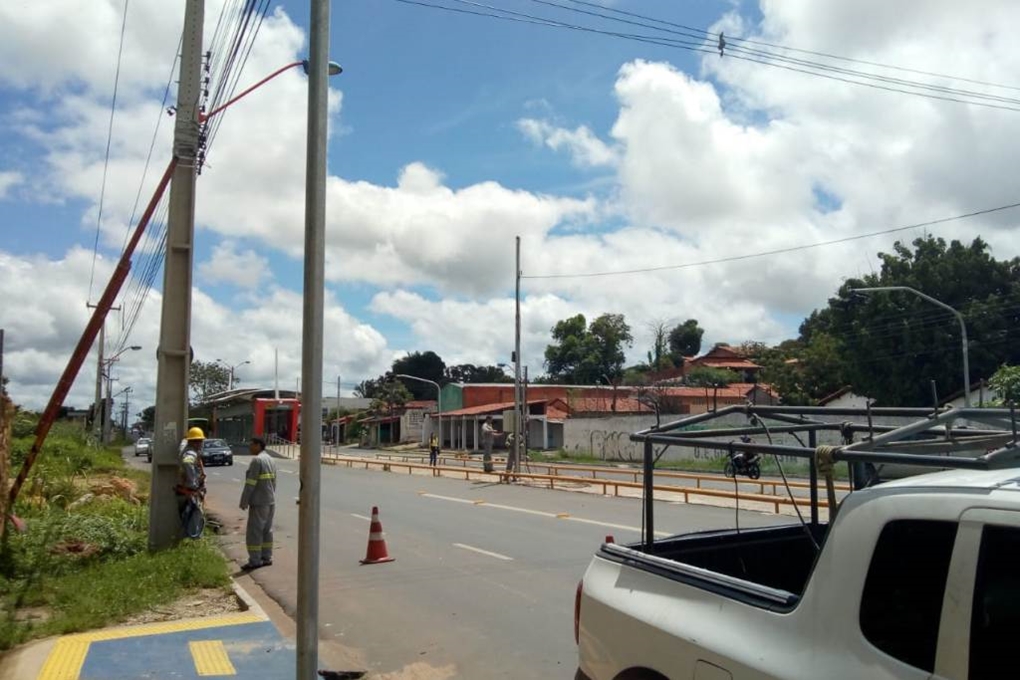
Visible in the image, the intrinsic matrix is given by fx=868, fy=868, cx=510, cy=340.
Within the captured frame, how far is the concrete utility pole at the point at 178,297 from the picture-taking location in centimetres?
1176

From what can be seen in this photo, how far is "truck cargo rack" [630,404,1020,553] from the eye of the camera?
3041 mm

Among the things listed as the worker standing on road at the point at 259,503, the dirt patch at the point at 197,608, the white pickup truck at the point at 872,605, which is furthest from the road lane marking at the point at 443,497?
the white pickup truck at the point at 872,605

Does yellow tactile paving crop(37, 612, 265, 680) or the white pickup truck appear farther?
yellow tactile paving crop(37, 612, 265, 680)

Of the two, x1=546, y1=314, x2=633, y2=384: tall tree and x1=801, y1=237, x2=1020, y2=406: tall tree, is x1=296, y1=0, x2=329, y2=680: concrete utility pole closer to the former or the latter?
x1=801, y1=237, x2=1020, y2=406: tall tree

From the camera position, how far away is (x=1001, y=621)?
2527 mm

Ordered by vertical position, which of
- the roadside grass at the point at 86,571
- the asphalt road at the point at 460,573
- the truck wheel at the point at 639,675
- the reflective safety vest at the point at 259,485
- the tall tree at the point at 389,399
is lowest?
the asphalt road at the point at 460,573

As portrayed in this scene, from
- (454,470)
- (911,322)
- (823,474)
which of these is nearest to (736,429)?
(823,474)

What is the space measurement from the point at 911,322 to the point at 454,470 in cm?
2624

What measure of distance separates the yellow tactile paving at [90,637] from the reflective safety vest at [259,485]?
9.38 feet

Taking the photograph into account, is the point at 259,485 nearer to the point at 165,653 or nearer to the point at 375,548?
the point at 375,548

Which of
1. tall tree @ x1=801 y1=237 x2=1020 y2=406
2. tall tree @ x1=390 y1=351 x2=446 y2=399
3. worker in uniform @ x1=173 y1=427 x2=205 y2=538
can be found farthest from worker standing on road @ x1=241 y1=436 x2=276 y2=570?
tall tree @ x1=390 y1=351 x2=446 y2=399

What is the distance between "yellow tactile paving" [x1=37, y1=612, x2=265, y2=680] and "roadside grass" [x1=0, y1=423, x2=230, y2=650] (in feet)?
1.04

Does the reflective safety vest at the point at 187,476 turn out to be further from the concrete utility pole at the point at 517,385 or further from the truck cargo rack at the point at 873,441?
the concrete utility pole at the point at 517,385

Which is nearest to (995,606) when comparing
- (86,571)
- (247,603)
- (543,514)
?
(247,603)
